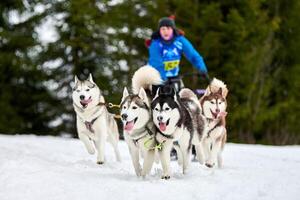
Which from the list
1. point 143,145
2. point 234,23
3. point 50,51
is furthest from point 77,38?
point 143,145

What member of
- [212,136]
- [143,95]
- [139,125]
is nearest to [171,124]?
[139,125]

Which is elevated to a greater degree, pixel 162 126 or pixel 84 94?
pixel 84 94

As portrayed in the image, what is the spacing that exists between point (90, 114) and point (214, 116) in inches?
62.6

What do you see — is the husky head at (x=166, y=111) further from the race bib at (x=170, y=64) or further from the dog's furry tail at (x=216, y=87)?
the race bib at (x=170, y=64)

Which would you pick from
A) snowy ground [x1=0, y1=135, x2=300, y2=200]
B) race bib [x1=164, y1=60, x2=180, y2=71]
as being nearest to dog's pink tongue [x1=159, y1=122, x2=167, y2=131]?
snowy ground [x1=0, y1=135, x2=300, y2=200]

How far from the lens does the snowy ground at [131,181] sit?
561cm

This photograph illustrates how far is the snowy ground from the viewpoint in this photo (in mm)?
5605

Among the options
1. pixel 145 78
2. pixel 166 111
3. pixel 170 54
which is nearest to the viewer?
pixel 166 111

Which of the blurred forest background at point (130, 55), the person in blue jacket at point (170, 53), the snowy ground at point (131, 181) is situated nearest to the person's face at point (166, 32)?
the person in blue jacket at point (170, 53)

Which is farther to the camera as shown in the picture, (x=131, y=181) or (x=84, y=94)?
(x=84, y=94)

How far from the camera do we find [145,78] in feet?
22.6

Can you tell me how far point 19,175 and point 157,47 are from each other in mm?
2790

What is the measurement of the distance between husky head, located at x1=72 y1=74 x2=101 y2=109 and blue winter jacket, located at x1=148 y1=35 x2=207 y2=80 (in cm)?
107

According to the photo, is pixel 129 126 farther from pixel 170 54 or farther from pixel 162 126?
pixel 170 54
